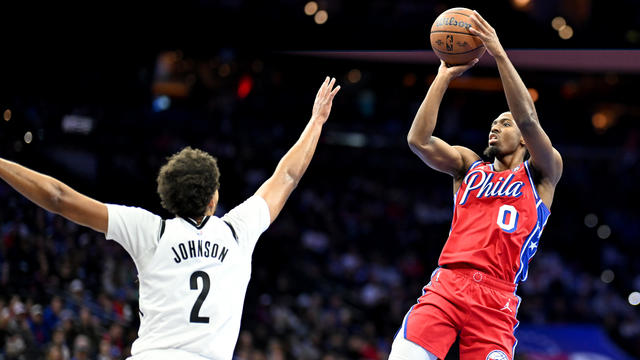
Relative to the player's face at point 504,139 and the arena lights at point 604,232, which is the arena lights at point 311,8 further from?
the player's face at point 504,139

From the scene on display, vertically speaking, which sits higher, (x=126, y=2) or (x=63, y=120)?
(x=126, y=2)

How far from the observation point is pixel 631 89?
924 inches

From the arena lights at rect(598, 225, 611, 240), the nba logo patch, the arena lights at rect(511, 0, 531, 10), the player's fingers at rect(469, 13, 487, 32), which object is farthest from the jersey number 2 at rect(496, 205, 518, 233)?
the arena lights at rect(598, 225, 611, 240)

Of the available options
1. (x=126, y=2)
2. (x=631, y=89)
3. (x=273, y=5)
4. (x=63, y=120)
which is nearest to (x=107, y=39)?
(x=126, y=2)

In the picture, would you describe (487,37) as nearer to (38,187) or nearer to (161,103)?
(38,187)

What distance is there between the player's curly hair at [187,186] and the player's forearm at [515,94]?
2293 mm

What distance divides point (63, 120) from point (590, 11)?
13.2 meters

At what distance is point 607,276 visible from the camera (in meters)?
19.6

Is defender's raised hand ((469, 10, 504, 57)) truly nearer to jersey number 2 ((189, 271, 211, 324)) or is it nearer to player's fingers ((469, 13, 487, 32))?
player's fingers ((469, 13, 487, 32))

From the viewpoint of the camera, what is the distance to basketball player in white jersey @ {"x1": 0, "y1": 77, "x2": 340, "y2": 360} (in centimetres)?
344

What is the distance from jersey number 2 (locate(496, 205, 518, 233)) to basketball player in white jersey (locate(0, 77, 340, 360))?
2.16 metres

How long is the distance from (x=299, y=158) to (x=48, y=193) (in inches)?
55.7

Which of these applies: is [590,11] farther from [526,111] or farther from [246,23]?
[526,111]

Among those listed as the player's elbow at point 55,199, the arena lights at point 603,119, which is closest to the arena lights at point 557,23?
the arena lights at point 603,119
